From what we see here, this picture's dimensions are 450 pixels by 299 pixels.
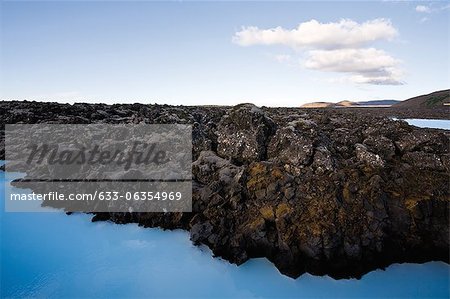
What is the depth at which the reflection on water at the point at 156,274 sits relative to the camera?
40.3 ft

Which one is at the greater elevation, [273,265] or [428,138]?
[428,138]

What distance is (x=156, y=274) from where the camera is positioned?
13.4 meters

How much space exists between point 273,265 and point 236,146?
7584 millimetres

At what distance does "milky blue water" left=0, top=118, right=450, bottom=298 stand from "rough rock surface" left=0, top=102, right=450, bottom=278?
1.78ft

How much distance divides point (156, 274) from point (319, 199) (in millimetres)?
7496

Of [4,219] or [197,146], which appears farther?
[197,146]

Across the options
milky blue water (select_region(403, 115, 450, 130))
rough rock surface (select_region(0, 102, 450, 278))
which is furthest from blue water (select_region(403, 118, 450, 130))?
rough rock surface (select_region(0, 102, 450, 278))

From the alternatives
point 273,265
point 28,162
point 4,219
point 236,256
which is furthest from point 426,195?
point 28,162

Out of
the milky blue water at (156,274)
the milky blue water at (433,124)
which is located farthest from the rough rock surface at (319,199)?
the milky blue water at (433,124)

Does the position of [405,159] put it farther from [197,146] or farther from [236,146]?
[197,146]

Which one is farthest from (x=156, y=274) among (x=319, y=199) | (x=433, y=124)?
(x=433, y=124)

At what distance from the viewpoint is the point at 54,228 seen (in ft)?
57.1

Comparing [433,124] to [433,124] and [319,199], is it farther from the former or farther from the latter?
[319,199]

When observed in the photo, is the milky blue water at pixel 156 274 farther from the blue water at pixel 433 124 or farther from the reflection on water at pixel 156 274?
the blue water at pixel 433 124
